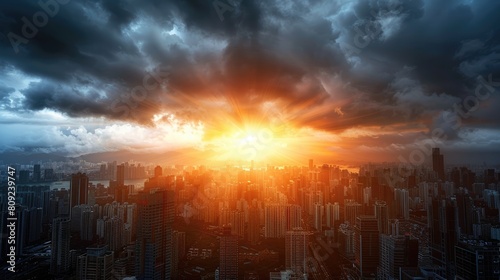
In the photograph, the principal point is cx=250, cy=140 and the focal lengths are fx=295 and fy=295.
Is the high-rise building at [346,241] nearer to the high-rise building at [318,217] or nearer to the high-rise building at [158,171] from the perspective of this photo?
the high-rise building at [318,217]

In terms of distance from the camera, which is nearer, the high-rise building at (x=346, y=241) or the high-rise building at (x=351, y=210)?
the high-rise building at (x=346, y=241)

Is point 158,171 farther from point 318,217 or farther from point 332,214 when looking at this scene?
point 332,214

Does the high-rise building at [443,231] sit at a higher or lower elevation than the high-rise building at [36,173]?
lower

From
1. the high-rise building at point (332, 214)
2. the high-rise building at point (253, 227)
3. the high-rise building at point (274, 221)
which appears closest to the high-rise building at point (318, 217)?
the high-rise building at point (332, 214)

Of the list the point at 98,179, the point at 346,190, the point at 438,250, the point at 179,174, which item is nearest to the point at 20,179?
the point at 98,179

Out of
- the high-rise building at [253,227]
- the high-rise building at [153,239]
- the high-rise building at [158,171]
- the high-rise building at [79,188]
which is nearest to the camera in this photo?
the high-rise building at [153,239]

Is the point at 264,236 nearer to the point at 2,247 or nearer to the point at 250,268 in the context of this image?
the point at 250,268
